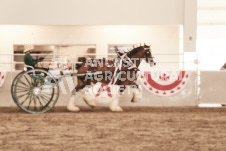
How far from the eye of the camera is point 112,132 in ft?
19.8

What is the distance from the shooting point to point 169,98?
34.4 ft

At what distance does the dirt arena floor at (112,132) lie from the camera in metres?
5.01

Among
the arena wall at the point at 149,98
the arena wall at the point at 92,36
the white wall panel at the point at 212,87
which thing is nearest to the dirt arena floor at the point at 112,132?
the arena wall at the point at 149,98

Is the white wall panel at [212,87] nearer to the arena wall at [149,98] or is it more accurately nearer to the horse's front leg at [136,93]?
the arena wall at [149,98]

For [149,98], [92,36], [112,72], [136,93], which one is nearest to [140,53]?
[112,72]

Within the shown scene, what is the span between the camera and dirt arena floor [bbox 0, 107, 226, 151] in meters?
5.01

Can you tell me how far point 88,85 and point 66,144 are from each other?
13.2 feet

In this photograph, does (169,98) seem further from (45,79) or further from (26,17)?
(26,17)

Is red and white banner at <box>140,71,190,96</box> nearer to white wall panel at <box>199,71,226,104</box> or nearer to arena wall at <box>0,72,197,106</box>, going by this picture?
arena wall at <box>0,72,197,106</box>

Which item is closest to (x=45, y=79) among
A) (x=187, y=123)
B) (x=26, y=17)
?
(x=187, y=123)

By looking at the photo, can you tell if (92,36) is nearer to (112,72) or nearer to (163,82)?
(163,82)

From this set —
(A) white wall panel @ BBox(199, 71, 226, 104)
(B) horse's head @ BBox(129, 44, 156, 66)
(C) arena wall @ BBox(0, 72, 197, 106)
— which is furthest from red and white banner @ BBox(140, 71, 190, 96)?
(B) horse's head @ BBox(129, 44, 156, 66)

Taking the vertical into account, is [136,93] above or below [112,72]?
below

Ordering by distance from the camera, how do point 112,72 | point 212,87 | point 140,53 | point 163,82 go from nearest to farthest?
point 112,72 → point 140,53 → point 163,82 → point 212,87
